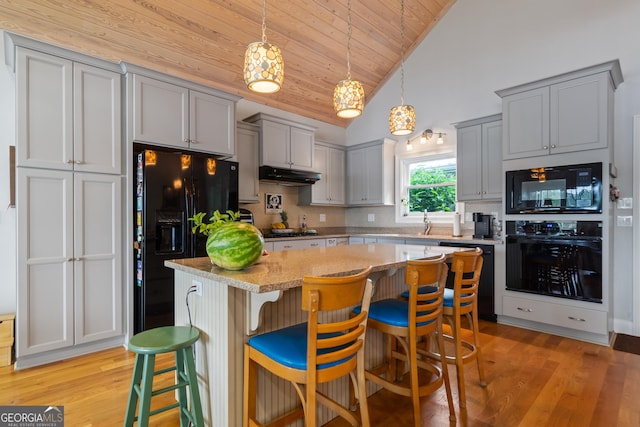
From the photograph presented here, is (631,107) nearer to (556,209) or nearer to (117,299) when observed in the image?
(556,209)

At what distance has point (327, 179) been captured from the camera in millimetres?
5277

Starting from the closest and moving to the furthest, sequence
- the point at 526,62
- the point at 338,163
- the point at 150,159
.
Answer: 1. the point at 150,159
2. the point at 526,62
3. the point at 338,163

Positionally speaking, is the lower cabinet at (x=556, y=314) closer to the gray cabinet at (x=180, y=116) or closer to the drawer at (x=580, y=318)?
the drawer at (x=580, y=318)

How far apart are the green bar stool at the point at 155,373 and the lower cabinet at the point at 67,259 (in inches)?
61.8

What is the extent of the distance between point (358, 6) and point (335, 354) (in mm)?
4243

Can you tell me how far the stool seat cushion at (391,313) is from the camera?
173 centimetres

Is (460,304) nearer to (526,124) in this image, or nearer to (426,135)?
(526,124)

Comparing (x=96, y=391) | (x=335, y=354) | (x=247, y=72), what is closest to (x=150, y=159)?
(x=247, y=72)

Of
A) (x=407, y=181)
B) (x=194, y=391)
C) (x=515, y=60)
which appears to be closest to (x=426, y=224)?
(x=407, y=181)

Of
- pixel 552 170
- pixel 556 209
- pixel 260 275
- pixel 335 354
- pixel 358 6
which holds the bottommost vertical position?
pixel 335 354

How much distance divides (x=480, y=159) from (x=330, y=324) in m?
3.57

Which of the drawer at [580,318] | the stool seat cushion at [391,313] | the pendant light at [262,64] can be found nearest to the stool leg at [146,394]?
the stool seat cushion at [391,313]

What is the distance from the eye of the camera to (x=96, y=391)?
2.13 m

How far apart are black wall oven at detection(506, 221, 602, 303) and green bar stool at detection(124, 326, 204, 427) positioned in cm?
326
